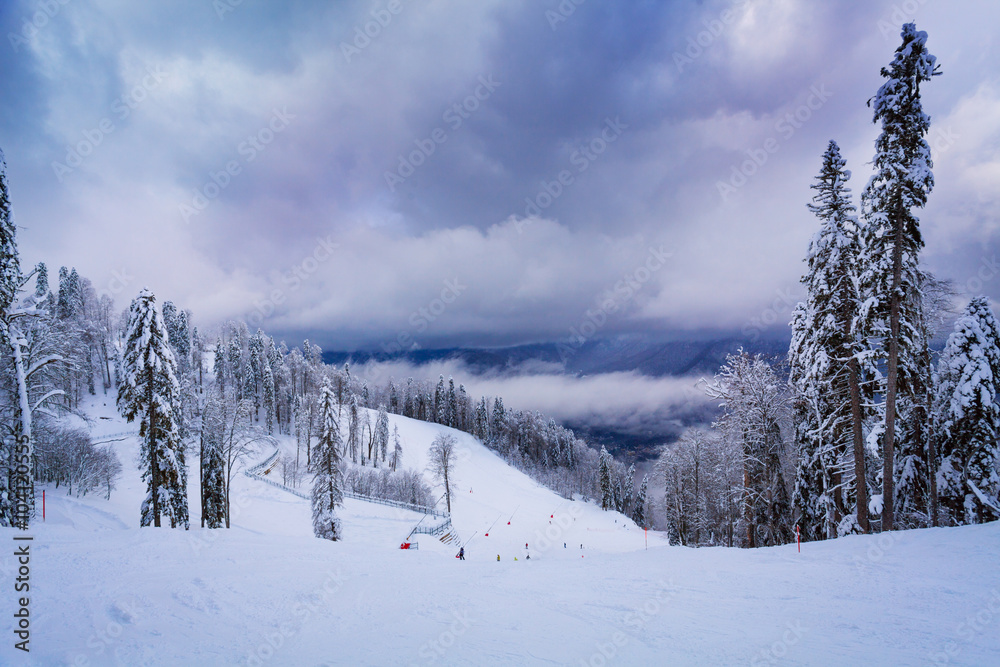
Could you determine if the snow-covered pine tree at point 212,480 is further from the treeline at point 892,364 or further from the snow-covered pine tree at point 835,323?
the snow-covered pine tree at point 835,323

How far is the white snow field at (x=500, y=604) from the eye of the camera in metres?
5.78

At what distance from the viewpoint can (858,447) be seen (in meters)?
15.1

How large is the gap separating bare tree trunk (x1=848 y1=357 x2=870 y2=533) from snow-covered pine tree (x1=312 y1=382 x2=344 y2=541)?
30.1 m

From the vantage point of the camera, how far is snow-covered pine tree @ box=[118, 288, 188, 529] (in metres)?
20.0

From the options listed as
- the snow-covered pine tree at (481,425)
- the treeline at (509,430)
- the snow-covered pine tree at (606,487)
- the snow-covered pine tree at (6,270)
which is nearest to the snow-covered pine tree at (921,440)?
the snow-covered pine tree at (6,270)

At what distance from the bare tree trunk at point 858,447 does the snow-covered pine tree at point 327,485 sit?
3008 centimetres

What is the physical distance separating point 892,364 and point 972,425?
6.08 m

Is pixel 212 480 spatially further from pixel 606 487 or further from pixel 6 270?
pixel 606 487

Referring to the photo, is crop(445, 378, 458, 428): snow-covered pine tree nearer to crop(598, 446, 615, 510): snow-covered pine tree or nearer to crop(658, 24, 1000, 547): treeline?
crop(598, 446, 615, 510): snow-covered pine tree

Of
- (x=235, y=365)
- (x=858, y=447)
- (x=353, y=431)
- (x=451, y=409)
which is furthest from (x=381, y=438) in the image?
(x=858, y=447)

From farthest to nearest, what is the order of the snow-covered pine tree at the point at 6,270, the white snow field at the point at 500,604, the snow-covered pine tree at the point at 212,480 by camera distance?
the snow-covered pine tree at the point at 212,480 < the snow-covered pine tree at the point at 6,270 < the white snow field at the point at 500,604

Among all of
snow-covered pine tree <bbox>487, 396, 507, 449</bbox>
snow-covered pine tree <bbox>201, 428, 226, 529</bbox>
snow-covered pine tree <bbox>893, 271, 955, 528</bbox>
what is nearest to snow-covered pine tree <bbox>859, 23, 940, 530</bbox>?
snow-covered pine tree <bbox>893, 271, 955, 528</bbox>

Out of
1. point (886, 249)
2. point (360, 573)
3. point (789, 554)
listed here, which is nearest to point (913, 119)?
point (886, 249)

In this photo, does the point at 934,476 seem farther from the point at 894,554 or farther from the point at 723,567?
the point at 723,567
